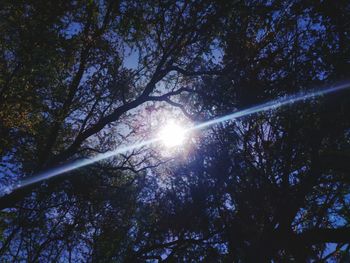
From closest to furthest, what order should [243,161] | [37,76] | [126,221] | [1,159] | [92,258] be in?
1. [37,76]
2. [243,161]
3. [1,159]
4. [126,221]
5. [92,258]

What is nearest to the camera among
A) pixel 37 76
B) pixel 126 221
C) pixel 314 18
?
pixel 314 18

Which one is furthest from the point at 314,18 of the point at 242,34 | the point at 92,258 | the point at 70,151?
the point at 92,258

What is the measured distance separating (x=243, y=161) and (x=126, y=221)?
27.7 feet

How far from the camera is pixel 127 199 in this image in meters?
15.2

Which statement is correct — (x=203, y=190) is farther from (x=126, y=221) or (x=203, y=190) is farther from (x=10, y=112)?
(x=10, y=112)

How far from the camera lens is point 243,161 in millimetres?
14453

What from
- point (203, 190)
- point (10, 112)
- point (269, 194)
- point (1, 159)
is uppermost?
point (1, 159)

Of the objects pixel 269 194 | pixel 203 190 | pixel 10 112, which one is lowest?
pixel 269 194

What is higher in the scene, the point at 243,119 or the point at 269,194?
the point at 243,119

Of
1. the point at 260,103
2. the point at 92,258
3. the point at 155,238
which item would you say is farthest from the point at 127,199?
the point at 92,258

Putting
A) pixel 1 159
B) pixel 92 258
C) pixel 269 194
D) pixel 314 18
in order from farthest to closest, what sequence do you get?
pixel 92 258 < pixel 1 159 < pixel 269 194 < pixel 314 18

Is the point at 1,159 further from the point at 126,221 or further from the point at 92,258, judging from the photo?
the point at 92,258

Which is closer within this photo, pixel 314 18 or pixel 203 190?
pixel 314 18

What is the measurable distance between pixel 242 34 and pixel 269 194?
7.57 m
